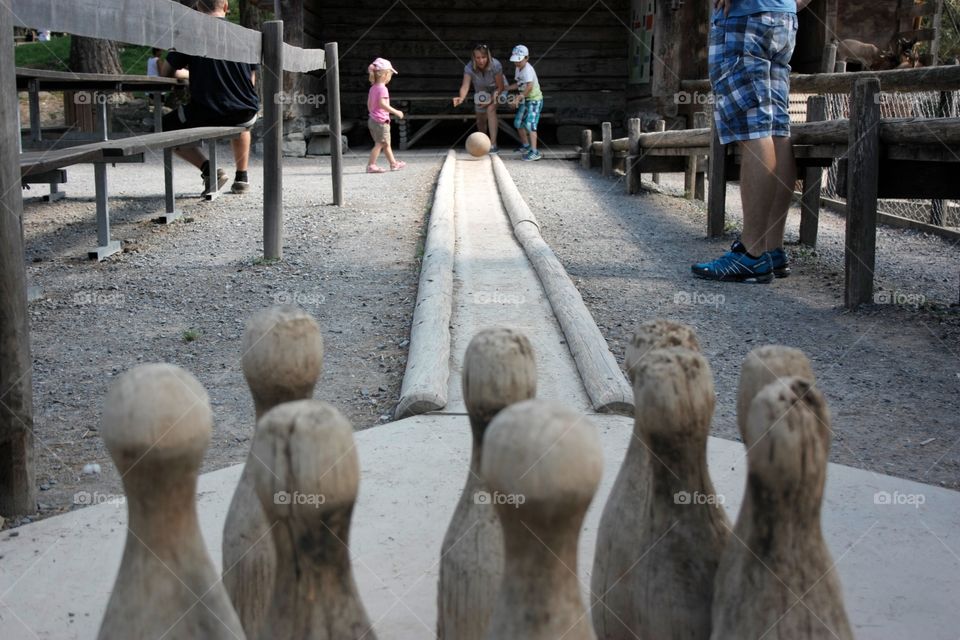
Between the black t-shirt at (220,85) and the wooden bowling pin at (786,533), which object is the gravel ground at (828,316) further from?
the black t-shirt at (220,85)

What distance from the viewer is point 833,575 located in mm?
1263

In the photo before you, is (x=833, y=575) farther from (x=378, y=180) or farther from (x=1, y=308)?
(x=378, y=180)

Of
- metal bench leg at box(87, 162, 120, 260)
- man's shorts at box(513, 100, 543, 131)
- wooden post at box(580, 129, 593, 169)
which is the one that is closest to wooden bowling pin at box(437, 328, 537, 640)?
metal bench leg at box(87, 162, 120, 260)

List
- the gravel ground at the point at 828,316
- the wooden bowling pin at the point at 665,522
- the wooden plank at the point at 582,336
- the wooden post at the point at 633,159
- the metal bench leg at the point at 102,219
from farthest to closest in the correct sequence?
the wooden post at the point at 633,159
the metal bench leg at the point at 102,219
the gravel ground at the point at 828,316
the wooden plank at the point at 582,336
the wooden bowling pin at the point at 665,522

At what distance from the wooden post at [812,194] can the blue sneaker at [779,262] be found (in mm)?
1310

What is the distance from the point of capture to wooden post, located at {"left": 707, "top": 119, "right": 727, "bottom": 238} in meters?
7.71

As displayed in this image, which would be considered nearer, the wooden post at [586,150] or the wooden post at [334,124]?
the wooden post at [334,124]

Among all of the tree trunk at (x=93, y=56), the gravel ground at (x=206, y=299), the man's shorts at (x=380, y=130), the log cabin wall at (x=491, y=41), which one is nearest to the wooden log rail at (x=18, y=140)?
the gravel ground at (x=206, y=299)

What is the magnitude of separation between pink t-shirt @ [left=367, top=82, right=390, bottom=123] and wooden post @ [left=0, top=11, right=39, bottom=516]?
9.34 m

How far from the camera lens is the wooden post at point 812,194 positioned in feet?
24.1

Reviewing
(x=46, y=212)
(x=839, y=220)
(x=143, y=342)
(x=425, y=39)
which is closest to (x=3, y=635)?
(x=143, y=342)

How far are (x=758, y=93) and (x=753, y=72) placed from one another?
116mm

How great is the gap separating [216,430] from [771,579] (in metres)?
2.58

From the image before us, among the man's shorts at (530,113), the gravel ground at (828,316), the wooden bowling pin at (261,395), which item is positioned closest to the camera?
the wooden bowling pin at (261,395)
